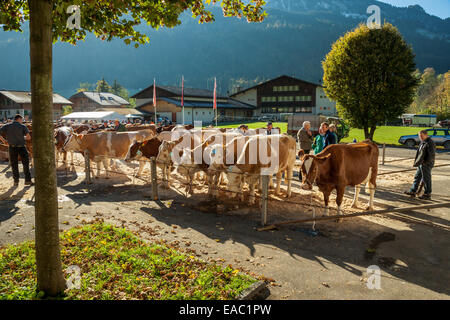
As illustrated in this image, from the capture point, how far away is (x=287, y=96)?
70.8m

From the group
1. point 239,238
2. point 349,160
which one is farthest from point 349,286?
point 349,160

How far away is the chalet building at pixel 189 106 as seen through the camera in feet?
186

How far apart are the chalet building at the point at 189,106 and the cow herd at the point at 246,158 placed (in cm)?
A: 4033

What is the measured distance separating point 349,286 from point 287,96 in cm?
6925

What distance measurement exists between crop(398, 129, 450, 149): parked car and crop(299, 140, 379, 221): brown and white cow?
70.9 ft

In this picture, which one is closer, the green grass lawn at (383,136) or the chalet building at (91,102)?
the green grass lawn at (383,136)

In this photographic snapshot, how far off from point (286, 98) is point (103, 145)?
6252 centimetres

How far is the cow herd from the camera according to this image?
745cm

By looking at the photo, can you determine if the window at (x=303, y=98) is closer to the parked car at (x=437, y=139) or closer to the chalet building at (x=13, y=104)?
the parked car at (x=437, y=139)

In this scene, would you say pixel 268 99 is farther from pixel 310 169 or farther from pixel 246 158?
pixel 310 169

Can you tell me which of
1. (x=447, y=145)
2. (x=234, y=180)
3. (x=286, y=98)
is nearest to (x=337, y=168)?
(x=234, y=180)

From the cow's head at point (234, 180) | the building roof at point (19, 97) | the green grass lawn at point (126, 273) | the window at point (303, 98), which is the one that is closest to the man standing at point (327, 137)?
the cow's head at point (234, 180)

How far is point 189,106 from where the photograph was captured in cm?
5566
